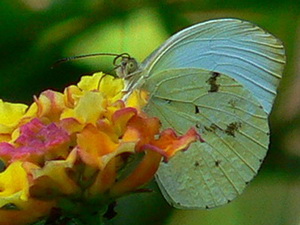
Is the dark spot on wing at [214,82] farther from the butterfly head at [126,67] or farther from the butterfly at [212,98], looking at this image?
the butterfly head at [126,67]

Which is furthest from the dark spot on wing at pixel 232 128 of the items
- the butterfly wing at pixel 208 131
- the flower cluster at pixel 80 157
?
the flower cluster at pixel 80 157

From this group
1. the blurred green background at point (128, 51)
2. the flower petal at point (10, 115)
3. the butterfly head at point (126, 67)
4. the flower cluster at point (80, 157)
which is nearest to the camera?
the flower cluster at point (80, 157)

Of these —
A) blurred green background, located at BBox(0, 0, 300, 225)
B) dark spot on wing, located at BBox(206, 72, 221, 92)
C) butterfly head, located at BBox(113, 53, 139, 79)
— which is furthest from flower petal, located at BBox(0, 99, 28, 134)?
blurred green background, located at BBox(0, 0, 300, 225)

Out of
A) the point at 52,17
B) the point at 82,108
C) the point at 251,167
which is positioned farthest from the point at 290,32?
the point at 82,108

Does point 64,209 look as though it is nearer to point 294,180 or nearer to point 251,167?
point 251,167

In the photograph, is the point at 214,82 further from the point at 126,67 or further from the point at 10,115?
the point at 10,115

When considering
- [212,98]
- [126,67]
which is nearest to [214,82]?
[212,98]
